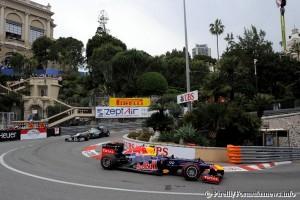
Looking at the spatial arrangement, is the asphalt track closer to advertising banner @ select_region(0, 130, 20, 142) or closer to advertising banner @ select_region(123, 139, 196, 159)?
advertising banner @ select_region(123, 139, 196, 159)

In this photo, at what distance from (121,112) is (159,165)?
41562mm

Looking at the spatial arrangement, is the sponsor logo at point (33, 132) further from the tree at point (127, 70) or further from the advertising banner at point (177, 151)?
the advertising banner at point (177, 151)

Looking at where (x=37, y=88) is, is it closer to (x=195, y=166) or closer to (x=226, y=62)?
(x=226, y=62)

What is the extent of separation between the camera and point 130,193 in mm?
11172

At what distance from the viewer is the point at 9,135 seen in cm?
4091

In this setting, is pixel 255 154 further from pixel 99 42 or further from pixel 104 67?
pixel 99 42

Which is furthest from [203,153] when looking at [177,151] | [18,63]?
[18,63]

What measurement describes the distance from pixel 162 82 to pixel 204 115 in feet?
143

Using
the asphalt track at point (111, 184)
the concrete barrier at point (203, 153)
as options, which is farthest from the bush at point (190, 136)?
the asphalt track at point (111, 184)

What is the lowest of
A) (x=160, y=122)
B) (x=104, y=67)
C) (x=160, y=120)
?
(x=160, y=122)

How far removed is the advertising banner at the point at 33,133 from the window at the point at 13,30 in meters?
60.9

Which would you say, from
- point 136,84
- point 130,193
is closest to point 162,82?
point 136,84

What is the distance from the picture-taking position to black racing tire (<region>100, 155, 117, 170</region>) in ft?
53.6

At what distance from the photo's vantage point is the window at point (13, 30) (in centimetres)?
9650
